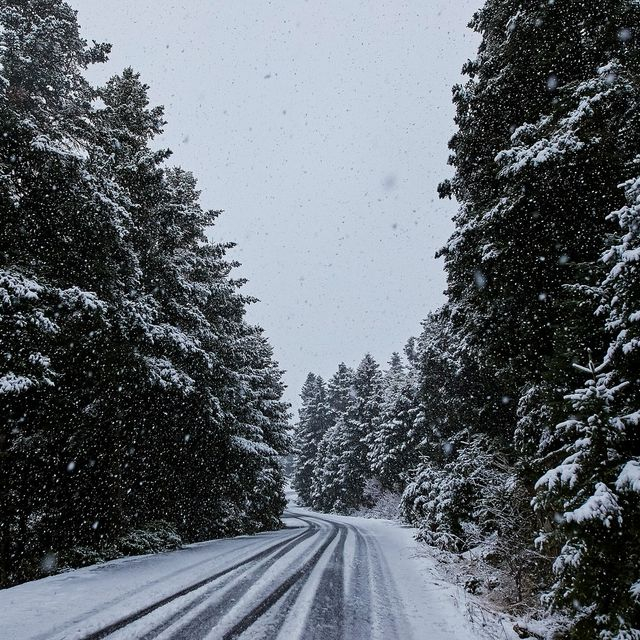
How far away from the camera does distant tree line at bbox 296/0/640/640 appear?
172 inches

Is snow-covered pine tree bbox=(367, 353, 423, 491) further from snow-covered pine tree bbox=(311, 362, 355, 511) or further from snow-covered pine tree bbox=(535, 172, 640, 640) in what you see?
snow-covered pine tree bbox=(535, 172, 640, 640)

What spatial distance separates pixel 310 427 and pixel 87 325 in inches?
1938

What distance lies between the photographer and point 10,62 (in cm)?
1049

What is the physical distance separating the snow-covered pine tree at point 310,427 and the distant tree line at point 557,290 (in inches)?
1783

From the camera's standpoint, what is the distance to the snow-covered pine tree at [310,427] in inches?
2206

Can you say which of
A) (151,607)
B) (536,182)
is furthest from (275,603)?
(536,182)

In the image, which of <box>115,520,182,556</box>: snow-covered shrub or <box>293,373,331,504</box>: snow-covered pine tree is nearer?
<box>115,520,182,556</box>: snow-covered shrub

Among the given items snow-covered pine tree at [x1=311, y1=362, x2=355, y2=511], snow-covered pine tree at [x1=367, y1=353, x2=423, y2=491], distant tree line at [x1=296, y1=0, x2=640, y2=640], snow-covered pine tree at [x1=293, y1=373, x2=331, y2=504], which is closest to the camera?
distant tree line at [x1=296, y1=0, x2=640, y2=640]

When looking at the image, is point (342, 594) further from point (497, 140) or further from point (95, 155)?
point (95, 155)

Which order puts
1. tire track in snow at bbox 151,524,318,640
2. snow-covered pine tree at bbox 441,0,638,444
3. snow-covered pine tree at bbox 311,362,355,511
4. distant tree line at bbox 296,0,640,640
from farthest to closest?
1. snow-covered pine tree at bbox 311,362,355,511
2. snow-covered pine tree at bbox 441,0,638,444
3. tire track in snow at bbox 151,524,318,640
4. distant tree line at bbox 296,0,640,640

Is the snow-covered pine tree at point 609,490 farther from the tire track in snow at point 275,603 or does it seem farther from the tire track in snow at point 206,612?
the tire track in snow at point 206,612

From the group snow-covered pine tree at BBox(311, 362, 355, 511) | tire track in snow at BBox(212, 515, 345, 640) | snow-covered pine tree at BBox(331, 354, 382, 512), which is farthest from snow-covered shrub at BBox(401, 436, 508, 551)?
snow-covered pine tree at BBox(311, 362, 355, 511)

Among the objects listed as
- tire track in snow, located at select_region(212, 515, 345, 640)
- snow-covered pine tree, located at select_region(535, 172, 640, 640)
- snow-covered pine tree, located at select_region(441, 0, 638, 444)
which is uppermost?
snow-covered pine tree, located at select_region(441, 0, 638, 444)

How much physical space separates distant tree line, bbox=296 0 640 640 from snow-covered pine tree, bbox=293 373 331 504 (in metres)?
45.3
